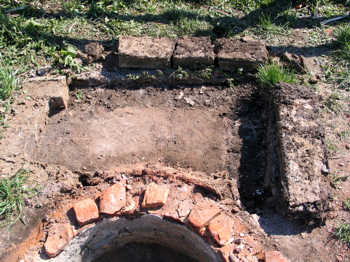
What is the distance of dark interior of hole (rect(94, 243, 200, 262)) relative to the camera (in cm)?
356

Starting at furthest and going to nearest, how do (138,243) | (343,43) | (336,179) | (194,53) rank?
(343,43) → (194,53) → (138,243) → (336,179)

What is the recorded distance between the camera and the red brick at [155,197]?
297 centimetres

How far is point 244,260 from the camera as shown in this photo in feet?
8.87

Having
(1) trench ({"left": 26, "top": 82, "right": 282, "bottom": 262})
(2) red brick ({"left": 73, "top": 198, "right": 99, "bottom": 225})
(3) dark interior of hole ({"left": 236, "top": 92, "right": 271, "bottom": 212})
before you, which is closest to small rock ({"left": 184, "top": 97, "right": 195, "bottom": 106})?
(1) trench ({"left": 26, "top": 82, "right": 282, "bottom": 262})

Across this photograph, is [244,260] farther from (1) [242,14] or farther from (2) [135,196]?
(1) [242,14]

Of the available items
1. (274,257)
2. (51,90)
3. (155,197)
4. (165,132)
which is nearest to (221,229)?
(274,257)

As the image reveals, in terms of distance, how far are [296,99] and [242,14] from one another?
190 centimetres

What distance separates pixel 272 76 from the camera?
3754mm

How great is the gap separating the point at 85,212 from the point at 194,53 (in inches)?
80.7

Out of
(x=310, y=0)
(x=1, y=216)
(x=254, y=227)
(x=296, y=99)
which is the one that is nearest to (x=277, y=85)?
(x=296, y=99)

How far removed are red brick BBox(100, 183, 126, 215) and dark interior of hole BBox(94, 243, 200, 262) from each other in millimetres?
759

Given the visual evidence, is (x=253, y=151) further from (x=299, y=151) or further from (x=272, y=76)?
(x=272, y=76)

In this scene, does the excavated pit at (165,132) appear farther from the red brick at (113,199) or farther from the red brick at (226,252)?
the red brick at (226,252)

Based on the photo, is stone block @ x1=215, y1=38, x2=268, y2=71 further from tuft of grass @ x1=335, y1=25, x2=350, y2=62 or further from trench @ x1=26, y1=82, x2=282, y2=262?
tuft of grass @ x1=335, y1=25, x2=350, y2=62
